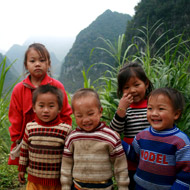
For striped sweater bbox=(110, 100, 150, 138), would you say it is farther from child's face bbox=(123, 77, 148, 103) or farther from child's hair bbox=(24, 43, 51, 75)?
child's hair bbox=(24, 43, 51, 75)

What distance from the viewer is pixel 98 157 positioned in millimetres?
1149

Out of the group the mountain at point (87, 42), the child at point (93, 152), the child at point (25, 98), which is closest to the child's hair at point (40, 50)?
the child at point (25, 98)

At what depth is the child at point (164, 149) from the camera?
3.36 feet

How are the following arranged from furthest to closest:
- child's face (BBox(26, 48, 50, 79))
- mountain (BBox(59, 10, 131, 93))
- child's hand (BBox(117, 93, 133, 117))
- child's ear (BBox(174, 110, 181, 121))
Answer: mountain (BBox(59, 10, 131, 93)) < child's face (BBox(26, 48, 50, 79)) < child's hand (BBox(117, 93, 133, 117)) < child's ear (BBox(174, 110, 181, 121))

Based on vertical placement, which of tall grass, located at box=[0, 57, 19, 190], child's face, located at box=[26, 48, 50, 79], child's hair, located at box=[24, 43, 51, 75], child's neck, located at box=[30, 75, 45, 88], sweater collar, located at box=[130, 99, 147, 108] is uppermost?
child's hair, located at box=[24, 43, 51, 75]

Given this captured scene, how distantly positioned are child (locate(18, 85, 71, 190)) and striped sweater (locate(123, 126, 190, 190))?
0.51m

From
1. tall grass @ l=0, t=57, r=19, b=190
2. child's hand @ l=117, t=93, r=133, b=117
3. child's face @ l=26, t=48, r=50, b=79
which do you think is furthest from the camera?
tall grass @ l=0, t=57, r=19, b=190

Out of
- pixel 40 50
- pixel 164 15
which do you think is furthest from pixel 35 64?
pixel 164 15

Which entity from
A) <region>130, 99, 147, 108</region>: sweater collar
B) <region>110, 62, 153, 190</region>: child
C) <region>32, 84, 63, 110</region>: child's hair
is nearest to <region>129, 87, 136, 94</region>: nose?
<region>110, 62, 153, 190</region>: child

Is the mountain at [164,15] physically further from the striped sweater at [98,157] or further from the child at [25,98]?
the striped sweater at [98,157]

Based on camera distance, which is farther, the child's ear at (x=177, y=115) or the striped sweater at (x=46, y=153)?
the striped sweater at (x=46, y=153)

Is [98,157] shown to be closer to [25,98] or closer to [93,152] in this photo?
[93,152]

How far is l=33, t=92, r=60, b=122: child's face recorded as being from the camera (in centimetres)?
132

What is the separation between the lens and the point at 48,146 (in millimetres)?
1299
